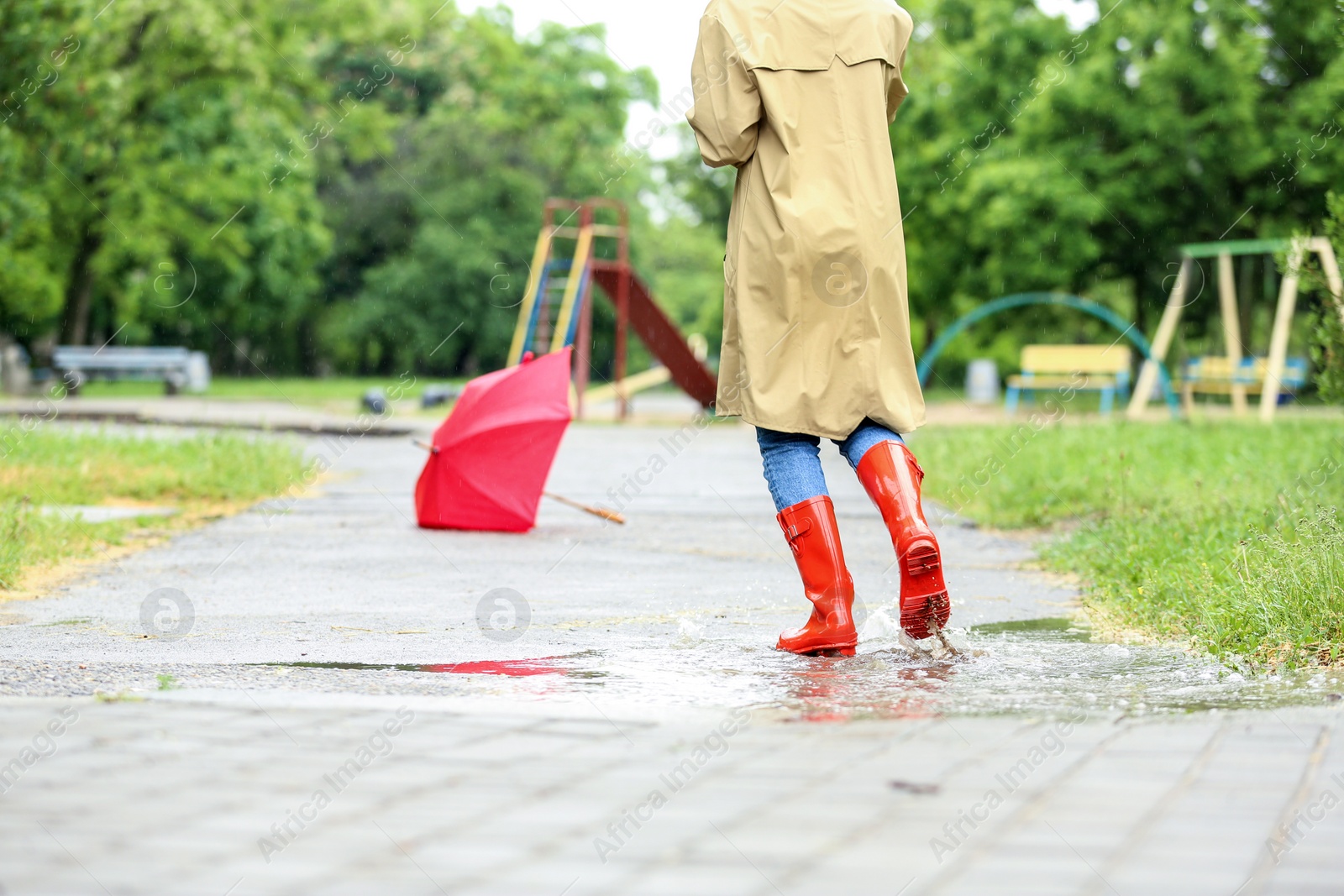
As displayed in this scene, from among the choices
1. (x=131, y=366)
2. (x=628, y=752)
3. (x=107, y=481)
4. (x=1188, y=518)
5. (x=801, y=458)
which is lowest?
(x=131, y=366)

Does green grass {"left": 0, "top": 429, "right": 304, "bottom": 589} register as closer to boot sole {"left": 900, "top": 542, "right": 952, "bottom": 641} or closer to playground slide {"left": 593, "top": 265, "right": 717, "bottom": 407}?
boot sole {"left": 900, "top": 542, "right": 952, "bottom": 641}

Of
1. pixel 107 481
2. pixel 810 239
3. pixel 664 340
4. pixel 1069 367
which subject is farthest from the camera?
pixel 1069 367

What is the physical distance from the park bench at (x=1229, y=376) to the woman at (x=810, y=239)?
14873mm

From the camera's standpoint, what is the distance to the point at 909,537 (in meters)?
4.15

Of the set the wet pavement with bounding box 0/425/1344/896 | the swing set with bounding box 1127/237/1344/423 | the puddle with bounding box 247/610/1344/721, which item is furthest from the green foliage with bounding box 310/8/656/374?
the puddle with bounding box 247/610/1344/721

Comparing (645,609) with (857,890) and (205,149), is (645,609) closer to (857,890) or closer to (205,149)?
(857,890)

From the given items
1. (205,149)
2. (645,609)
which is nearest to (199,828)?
(645,609)

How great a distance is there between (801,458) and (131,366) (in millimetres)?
27099

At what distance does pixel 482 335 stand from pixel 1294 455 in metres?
36.7

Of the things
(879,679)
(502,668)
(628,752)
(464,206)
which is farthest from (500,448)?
(464,206)

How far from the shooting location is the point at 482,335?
1805 inches

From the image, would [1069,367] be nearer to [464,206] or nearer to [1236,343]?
[1236,343]

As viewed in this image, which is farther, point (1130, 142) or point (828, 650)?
point (1130, 142)

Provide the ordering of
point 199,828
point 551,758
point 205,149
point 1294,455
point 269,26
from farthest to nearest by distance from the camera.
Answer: point 205,149 < point 269,26 < point 1294,455 < point 551,758 < point 199,828
